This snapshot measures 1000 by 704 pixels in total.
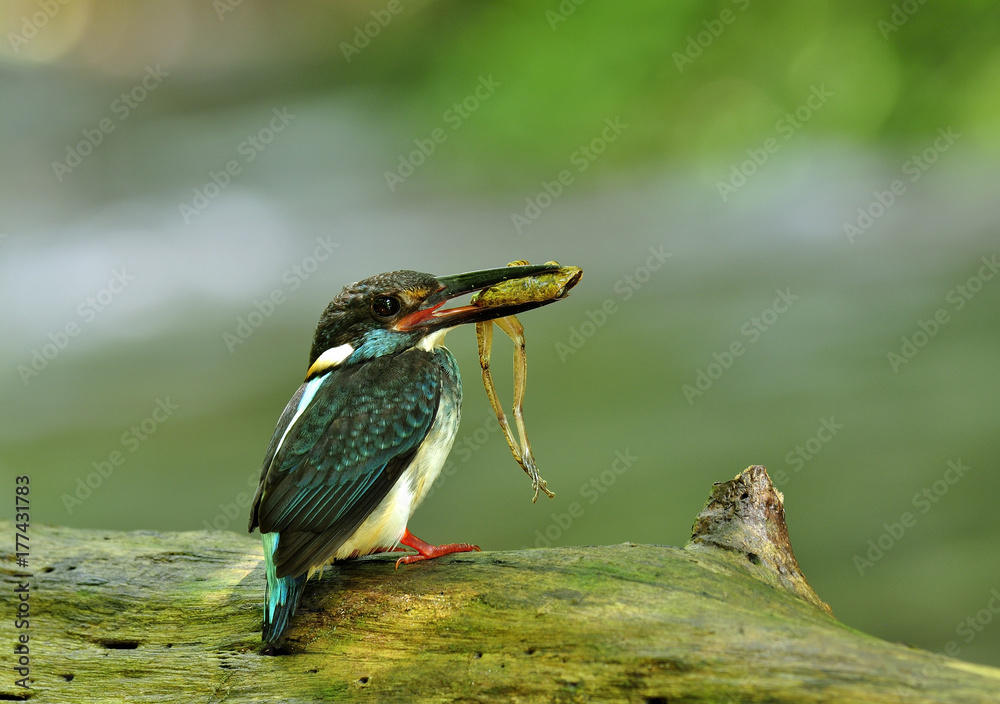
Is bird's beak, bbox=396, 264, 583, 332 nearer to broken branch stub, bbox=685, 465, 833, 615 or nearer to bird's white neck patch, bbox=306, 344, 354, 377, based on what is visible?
→ bird's white neck patch, bbox=306, 344, 354, 377

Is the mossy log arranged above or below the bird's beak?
below

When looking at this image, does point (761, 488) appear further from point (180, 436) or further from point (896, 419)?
point (180, 436)

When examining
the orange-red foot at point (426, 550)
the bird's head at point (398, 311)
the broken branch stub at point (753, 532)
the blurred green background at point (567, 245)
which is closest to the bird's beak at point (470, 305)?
the bird's head at point (398, 311)

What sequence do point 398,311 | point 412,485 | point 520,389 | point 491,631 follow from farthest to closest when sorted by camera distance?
1. point 520,389
2. point 398,311
3. point 412,485
4. point 491,631

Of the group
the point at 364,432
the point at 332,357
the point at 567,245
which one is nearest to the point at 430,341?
the point at 332,357

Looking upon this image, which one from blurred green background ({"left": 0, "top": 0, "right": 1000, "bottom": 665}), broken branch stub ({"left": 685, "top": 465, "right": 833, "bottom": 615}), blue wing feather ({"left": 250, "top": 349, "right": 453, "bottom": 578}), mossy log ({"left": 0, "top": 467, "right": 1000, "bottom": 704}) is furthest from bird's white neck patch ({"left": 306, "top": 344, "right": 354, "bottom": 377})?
blurred green background ({"left": 0, "top": 0, "right": 1000, "bottom": 665})

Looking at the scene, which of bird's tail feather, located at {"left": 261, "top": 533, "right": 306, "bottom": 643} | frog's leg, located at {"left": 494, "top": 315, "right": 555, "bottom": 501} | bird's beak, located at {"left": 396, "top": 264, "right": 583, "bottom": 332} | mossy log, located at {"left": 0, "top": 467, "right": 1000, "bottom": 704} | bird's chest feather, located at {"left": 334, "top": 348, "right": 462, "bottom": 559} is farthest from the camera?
frog's leg, located at {"left": 494, "top": 315, "right": 555, "bottom": 501}

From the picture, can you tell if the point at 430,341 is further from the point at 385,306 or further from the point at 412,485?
the point at 412,485
